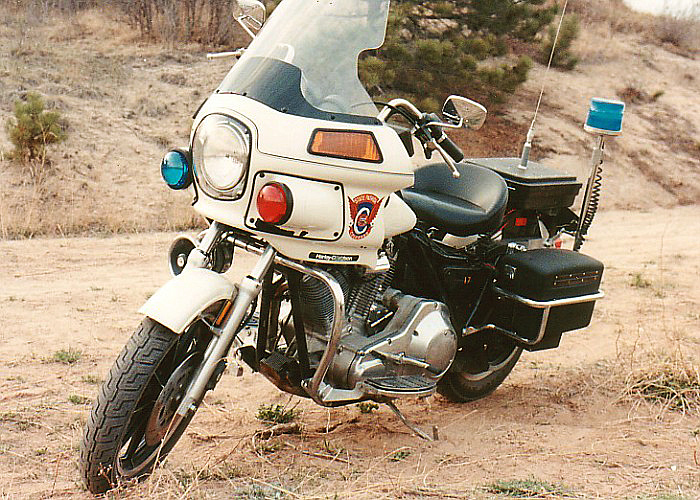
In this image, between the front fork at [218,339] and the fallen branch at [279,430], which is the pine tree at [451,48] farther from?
the front fork at [218,339]

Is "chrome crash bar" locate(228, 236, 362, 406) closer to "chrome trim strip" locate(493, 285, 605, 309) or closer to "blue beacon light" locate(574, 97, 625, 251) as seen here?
"chrome trim strip" locate(493, 285, 605, 309)

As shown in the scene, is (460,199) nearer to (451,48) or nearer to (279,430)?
(279,430)

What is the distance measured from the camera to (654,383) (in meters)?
5.03

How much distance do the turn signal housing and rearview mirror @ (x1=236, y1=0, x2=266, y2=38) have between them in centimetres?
109

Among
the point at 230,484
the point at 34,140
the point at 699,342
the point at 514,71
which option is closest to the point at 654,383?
the point at 699,342

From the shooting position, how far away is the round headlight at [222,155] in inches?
131

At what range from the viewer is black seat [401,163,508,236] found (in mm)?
4352

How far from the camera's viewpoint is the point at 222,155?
11.1 ft

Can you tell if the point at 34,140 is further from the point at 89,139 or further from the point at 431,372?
the point at 431,372

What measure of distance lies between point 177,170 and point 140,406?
921mm

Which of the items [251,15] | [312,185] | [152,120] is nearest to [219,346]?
[312,185]

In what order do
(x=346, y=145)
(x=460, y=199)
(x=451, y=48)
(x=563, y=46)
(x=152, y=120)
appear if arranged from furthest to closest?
(x=563, y=46) → (x=451, y=48) → (x=152, y=120) → (x=460, y=199) → (x=346, y=145)

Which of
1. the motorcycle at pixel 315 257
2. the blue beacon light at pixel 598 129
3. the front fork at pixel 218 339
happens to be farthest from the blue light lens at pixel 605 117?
the front fork at pixel 218 339

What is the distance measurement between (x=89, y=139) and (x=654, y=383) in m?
7.54
